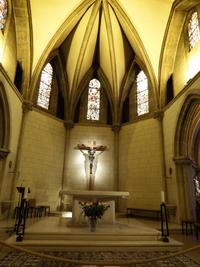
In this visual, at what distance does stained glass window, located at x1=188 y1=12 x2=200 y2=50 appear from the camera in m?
9.04

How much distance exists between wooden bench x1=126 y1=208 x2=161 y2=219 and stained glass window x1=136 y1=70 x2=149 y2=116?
19.1 feet

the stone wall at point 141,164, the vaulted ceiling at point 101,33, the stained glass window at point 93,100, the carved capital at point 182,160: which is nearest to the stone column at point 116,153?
the stone wall at point 141,164

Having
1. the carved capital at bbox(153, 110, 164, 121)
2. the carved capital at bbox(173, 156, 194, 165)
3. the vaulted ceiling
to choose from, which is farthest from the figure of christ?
the carved capital at bbox(173, 156, 194, 165)

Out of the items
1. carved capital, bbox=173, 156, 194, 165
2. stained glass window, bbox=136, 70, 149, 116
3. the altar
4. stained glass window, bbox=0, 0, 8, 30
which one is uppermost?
stained glass window, bbox=0, 0, 8, 30

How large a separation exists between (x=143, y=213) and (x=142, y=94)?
7.32 m

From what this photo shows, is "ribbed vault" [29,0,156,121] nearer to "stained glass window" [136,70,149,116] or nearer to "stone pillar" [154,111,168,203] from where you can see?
"stained glass window" [136,70,149,116]

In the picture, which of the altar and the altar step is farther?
the altar

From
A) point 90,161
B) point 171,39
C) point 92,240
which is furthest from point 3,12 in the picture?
point 92,240

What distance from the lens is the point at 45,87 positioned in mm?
12688

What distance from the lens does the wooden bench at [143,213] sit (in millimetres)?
10102

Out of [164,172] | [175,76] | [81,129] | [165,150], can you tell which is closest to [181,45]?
[175,76]

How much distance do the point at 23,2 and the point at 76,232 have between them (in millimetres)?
10694

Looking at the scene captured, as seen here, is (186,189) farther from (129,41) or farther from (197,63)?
(129,41)

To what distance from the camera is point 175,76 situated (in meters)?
10.9
